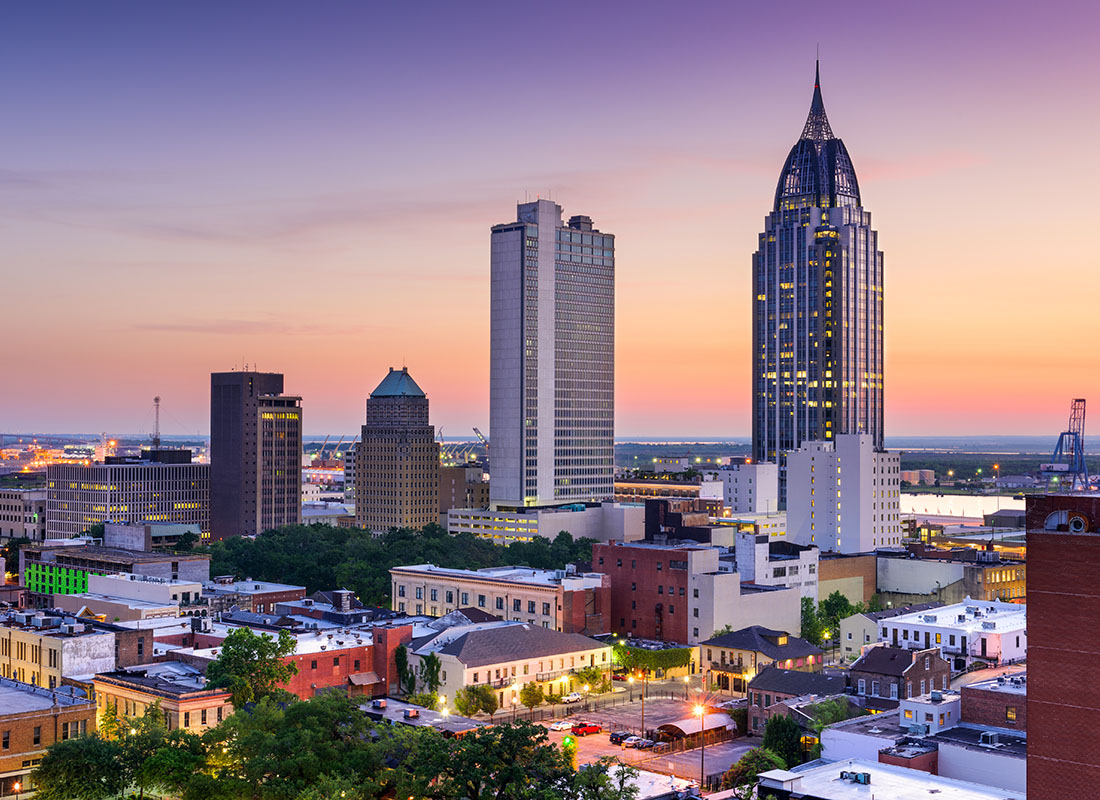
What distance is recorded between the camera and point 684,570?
439 feet

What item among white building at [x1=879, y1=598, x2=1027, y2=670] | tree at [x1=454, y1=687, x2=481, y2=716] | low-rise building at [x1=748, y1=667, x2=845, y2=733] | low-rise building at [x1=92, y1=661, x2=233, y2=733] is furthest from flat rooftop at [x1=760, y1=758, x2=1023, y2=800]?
white building at [x1=879, y1=598, x2=1027, y2=670]

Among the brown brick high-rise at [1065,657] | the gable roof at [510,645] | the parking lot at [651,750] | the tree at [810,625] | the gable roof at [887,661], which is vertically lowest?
the parking lot at [651,750]

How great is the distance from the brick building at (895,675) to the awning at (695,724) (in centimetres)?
945

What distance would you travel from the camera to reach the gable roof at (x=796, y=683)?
9831 centimetres

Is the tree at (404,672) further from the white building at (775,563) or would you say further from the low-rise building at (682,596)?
the white building at (775,563)

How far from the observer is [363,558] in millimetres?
178250

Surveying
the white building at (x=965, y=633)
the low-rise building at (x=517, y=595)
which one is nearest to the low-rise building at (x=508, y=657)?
the low-rise building at (x=517, y=595)

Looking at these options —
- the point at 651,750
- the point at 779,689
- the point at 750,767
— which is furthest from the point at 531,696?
the point at 750,767

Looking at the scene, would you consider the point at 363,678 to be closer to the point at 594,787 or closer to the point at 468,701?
the point at 468,701

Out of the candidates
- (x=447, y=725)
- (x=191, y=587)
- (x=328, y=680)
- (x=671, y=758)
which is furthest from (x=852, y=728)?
(x=191, y=587)

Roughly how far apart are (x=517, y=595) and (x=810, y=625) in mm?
30511

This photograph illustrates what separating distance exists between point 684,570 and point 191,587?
163 ft

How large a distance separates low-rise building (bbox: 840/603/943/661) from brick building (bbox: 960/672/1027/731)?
4724cm

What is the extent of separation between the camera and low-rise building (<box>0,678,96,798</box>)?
79062mm
